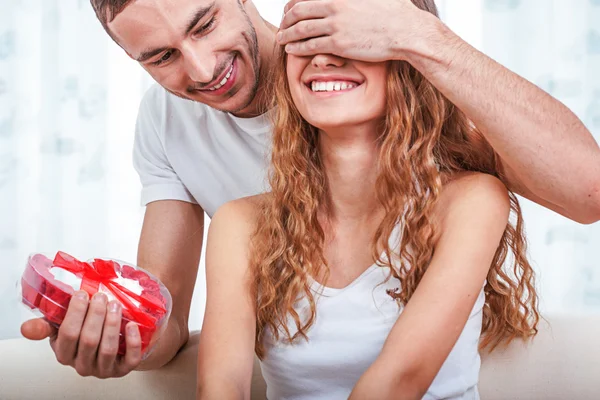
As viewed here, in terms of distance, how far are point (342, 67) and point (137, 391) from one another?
0.92 meters

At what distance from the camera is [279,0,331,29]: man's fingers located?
4.41 feet

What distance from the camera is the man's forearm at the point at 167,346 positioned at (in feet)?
5.65

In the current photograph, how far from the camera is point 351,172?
1.48 metres

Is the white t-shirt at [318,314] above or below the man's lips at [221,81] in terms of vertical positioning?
below

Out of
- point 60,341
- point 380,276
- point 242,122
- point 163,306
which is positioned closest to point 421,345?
point 380,276

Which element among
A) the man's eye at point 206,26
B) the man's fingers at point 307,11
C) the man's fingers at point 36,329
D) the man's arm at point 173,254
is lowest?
the man's arm at point 173,254

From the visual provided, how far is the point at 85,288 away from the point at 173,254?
0.58 meters

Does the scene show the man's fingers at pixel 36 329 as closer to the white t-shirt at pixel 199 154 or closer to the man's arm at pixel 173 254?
the man's arm at pixel 173 254

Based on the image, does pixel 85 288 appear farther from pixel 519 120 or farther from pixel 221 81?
pixel 519 120

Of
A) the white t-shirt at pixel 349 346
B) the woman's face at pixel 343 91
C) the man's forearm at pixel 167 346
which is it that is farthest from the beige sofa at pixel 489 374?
the woman's face at pixel 343 91

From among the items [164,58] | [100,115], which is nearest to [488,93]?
[164,58]

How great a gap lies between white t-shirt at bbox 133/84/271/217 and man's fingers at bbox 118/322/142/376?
0.62 metres

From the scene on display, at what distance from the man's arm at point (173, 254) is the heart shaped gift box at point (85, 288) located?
0.46 metres

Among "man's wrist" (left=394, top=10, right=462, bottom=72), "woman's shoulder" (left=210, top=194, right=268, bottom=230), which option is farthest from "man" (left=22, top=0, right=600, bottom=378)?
"woman's shoulder" (left=210, top=194, right=268, bottom=230)
